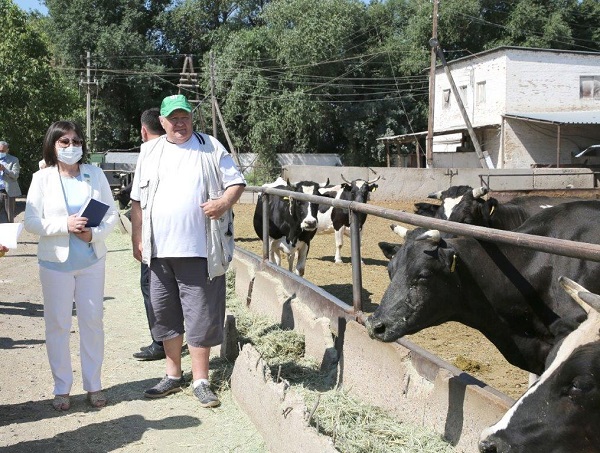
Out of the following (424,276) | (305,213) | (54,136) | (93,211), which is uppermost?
(54,136)

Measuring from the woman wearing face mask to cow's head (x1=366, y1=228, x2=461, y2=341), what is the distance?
6.38ft

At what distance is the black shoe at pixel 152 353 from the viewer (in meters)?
6.36

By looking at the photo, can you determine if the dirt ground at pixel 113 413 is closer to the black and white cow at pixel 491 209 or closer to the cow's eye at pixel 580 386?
the cow's eye at pixel 580 386

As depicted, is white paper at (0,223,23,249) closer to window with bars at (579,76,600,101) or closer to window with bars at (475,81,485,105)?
window with bars at (475,81,485,105)

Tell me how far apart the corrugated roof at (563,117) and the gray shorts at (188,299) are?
3228cm

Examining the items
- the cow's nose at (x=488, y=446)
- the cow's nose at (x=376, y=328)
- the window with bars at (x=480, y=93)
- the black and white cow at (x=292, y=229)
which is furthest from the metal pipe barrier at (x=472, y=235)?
the window with bars at (x=480, y=93)

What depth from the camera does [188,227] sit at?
16.8 ft

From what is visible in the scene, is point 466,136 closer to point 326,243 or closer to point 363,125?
point 363,125

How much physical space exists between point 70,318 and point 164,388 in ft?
2.70

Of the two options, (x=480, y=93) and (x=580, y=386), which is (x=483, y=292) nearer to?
(x=580, y=386)

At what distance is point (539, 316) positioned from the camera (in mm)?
4707

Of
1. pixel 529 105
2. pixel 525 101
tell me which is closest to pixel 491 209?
pixel 525 101

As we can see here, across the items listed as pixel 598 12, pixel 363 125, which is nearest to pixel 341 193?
pixel 363 125

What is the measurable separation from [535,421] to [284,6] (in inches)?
1792
